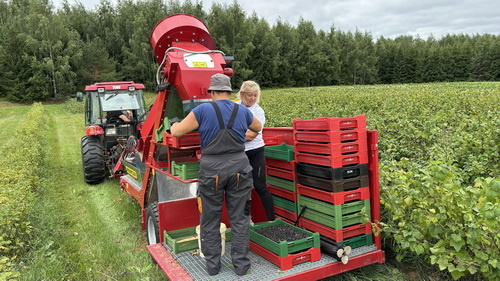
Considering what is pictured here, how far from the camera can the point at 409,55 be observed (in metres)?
69.9

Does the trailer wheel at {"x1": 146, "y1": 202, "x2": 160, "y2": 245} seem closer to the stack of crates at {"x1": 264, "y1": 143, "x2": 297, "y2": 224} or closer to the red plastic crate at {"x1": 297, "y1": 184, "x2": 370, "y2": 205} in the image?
the stack of crates at {"x1": 264, "y1": 143, "x2": 297, "y2": 224}

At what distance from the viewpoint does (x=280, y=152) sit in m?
4.39

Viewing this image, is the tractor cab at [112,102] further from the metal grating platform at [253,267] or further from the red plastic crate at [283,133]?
the metal grating platform at [253,267]

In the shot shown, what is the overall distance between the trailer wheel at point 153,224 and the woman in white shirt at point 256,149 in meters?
1.27

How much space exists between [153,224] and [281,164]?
1746 mm

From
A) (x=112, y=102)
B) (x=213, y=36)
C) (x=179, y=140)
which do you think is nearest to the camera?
(x=179, y=140)

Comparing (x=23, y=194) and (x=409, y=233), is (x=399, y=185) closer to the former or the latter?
(x=409, y=233)

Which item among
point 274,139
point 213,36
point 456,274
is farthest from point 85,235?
point 213,36

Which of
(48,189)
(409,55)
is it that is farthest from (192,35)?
(409,55)

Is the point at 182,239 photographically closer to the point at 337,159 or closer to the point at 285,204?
the point at 285,204

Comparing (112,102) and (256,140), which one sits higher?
(112,102)

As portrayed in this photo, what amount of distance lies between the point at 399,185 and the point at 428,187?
22.6 inches

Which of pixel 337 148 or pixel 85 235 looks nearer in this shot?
pixel 337 148

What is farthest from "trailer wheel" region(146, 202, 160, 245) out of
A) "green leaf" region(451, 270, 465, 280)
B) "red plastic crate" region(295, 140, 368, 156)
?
"green leaf" region(451, 270, 465, 280)
